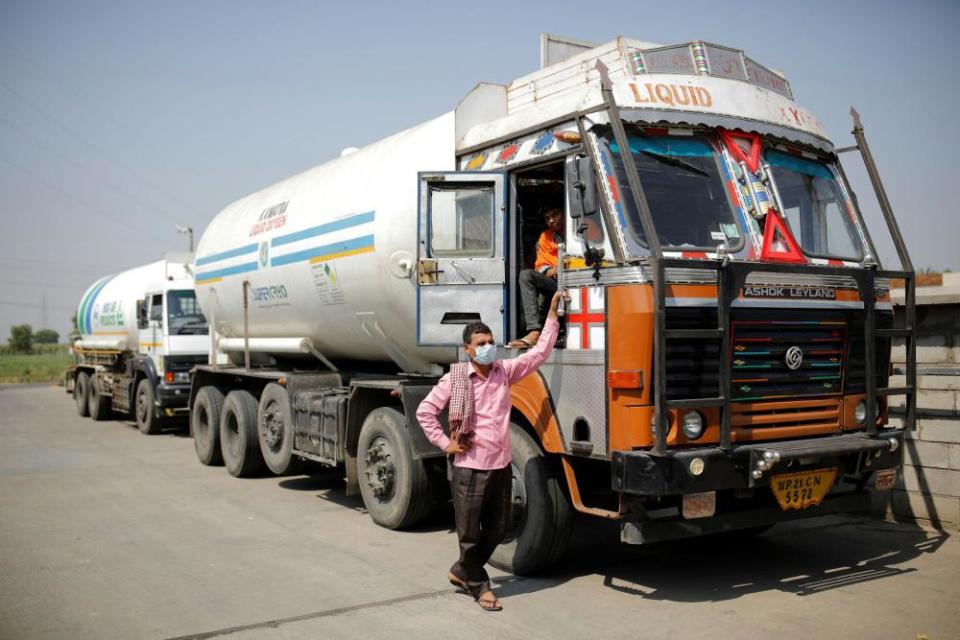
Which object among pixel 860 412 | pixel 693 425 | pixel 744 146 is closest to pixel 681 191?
pixel 744 146

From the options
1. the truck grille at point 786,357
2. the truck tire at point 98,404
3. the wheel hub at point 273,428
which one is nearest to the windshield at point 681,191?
the truck grille at point 786,357

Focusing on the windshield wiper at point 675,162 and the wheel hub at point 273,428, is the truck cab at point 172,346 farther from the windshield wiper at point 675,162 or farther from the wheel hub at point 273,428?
the windshield wiper at point 675,162

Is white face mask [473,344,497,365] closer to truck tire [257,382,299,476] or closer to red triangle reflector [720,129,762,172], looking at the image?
red triangle reflector [720,129,762,172]

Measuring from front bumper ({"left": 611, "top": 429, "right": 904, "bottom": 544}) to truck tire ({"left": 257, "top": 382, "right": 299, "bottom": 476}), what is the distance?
18.0ft

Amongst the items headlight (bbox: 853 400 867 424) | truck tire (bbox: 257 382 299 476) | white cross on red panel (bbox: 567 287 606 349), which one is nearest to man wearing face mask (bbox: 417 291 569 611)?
white cross on red panel (bbox: 567 287 606 349)

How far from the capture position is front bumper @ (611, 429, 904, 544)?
5.46 meters

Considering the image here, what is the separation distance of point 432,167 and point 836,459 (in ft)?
13.4

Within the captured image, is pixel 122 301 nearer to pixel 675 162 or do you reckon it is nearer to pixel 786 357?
pixel 675 162

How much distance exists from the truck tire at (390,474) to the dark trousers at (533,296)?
71.1 inches

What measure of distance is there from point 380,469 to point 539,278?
2.71 metres

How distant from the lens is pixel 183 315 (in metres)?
16.7

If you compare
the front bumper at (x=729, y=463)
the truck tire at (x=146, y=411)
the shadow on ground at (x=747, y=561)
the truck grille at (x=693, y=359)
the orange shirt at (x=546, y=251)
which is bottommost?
the shadow on ground at (x=747, y=561)

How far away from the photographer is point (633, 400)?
18.3ft

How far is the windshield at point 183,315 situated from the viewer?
1655 centimetres
